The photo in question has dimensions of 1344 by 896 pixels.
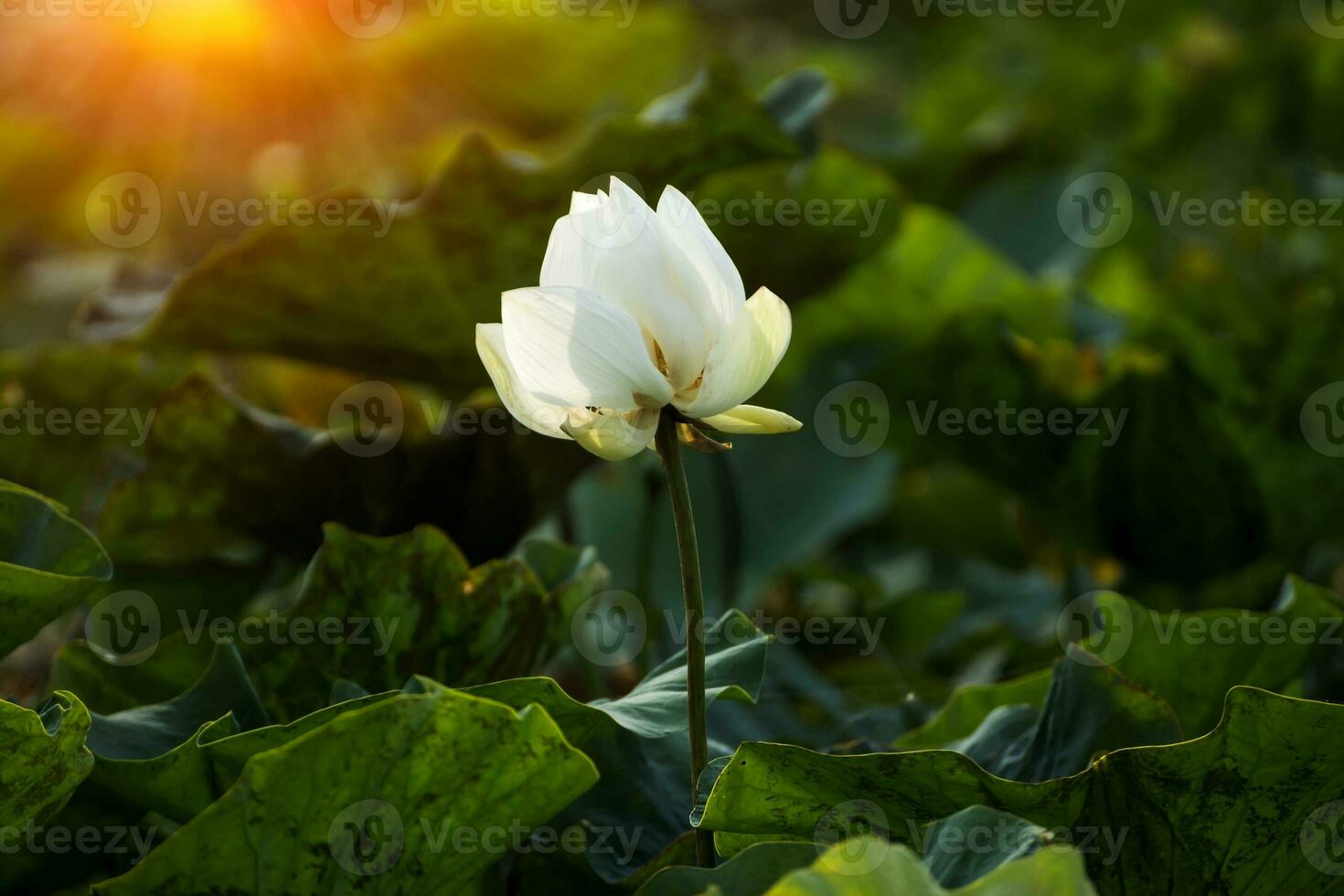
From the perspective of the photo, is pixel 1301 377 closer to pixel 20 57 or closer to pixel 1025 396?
pixel 1025 396

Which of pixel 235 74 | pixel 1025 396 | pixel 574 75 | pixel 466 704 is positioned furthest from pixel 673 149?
pixel 235 74

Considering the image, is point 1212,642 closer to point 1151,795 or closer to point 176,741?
point 1151,795

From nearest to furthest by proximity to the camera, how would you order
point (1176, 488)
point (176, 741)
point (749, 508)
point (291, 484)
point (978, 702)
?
point (176, 741) → point (978, 702) → point (291, 484) → point (1176, 488) → point (749, 508)

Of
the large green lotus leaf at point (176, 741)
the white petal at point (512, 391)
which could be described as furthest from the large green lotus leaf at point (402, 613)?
the white petal at point (512, 391)

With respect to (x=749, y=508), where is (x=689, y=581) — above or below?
above

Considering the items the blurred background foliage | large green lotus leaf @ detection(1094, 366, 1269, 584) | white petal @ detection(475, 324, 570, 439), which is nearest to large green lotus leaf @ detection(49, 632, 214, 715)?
the blurred background foliage

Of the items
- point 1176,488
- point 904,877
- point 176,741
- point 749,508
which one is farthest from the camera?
point 749,508

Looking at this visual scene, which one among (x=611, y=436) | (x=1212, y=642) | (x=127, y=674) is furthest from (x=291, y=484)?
(x=1212, y=642)
